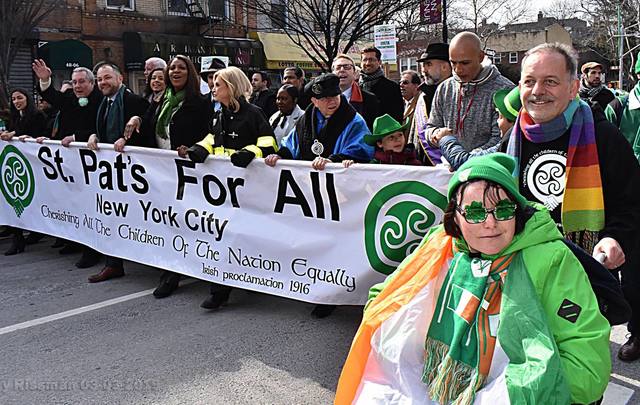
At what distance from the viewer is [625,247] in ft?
9.26

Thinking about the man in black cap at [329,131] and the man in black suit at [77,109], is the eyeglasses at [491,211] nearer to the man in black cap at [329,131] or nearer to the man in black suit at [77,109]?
the man in black cap at [329,131]

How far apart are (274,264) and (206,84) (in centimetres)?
495

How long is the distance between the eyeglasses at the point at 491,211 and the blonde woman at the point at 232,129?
311 centimetres

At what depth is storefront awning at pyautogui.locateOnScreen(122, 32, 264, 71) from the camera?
70.4ft

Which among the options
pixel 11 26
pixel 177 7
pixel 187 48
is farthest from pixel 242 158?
pixel 177 7

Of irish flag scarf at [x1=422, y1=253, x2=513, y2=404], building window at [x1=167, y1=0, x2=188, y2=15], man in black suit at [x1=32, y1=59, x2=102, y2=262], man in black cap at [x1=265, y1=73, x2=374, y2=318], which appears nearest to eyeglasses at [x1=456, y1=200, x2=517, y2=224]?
irish flag scarf at [x1=422, y1=253, x2=513, y2=404]

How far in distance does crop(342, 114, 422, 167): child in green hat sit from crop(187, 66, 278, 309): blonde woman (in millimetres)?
872

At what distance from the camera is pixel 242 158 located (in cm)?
495

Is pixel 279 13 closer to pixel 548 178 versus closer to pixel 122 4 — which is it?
pixel 122 4

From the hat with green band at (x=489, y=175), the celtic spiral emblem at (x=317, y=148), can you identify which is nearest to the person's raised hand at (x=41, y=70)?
the celtic spiral emblem at (x=317, y=148)

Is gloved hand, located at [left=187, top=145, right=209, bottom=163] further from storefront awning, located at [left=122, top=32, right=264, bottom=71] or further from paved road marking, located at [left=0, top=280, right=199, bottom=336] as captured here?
storefront awning, located at [left=122, top=32, right=264, bottom=71]

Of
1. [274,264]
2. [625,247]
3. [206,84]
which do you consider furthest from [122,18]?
[625,247]

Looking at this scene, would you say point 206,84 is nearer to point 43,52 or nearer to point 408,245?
point 408,245

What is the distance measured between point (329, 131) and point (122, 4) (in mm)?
19229
